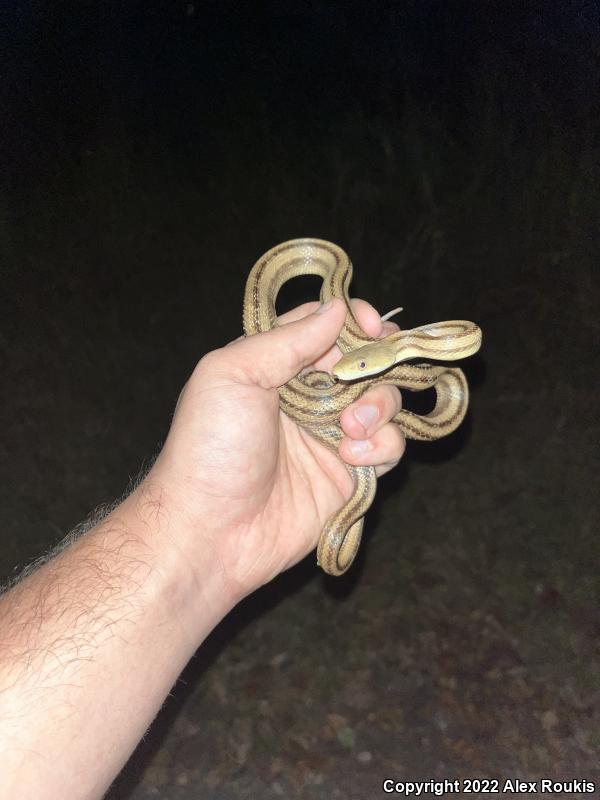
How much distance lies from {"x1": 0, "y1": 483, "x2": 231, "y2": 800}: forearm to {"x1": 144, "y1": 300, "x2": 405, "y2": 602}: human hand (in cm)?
10

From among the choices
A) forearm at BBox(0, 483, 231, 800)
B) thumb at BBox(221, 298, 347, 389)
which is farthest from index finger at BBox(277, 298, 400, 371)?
forearm at BBox(0, 483, 231, 800)

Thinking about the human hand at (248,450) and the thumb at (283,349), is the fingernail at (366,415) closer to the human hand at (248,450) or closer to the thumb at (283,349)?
the human hand at (248,450)

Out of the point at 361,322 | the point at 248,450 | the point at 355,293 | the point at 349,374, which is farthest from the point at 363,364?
the point at 355,293

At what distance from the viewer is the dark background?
3.26 meters

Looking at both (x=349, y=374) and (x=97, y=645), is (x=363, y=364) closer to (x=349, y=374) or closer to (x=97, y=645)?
(x=349, y=374)

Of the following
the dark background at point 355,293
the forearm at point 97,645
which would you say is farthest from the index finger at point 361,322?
the dark background at point 355,293

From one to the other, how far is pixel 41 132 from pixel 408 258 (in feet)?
11.6

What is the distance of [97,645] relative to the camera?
5.26 ft

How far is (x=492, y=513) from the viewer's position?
3.77 metres

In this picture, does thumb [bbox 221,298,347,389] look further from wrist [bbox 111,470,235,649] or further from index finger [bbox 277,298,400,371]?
wrist [bbox 111,470,235,649]

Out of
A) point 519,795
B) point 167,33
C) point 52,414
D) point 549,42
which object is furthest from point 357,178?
point 519,795

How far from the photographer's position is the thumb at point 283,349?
2.00 meters

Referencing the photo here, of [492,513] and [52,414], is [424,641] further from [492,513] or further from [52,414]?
[52,414]

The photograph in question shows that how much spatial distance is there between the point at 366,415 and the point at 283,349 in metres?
0.43
